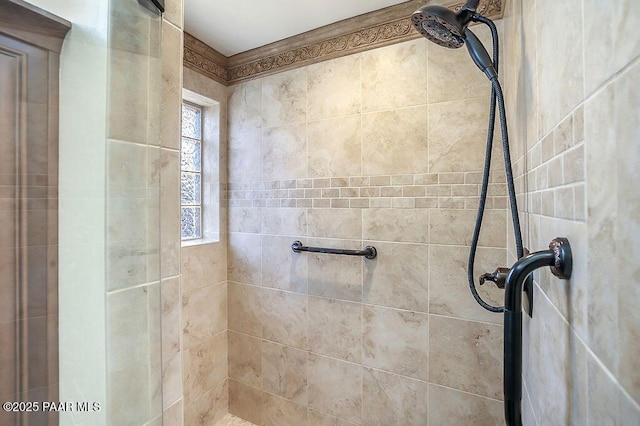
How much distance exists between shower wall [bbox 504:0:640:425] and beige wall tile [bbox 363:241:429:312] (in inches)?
23.6

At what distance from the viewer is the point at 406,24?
1246 mm

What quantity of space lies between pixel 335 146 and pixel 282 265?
77cm

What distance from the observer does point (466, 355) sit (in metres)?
1.14

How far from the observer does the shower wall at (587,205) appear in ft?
0.84

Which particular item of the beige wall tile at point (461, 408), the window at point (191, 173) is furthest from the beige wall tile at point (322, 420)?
the window at point (191, 173)

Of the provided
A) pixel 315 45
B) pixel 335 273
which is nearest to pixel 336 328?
pixel 335 273

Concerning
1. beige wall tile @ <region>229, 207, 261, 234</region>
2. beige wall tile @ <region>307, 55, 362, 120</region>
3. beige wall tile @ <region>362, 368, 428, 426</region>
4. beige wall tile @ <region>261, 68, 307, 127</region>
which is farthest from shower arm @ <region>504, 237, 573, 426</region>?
beige wall tile @ <region>229, 207, 261, 234</region>

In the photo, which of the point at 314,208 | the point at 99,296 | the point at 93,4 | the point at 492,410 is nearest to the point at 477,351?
the point at 492,410

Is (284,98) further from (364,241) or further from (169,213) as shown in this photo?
(169,213)

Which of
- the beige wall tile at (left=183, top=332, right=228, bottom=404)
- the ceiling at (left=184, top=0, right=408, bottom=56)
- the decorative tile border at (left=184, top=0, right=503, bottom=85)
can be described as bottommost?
the beige wall tile at (left=183, top=332, right=228, bottom=404)

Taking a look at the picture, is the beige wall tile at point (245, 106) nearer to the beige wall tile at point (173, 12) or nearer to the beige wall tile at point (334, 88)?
the beige wall tile at point (334, 88)

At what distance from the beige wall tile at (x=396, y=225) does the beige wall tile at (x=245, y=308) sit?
823 mm

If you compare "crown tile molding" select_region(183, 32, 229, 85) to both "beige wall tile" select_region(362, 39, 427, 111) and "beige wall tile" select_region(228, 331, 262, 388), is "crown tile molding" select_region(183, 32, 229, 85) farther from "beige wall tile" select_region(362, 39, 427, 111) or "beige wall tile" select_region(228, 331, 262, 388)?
"beige wall tile" select_region(228, 331, 262, 388)

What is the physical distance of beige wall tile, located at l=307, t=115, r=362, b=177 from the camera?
1377 millimetres
